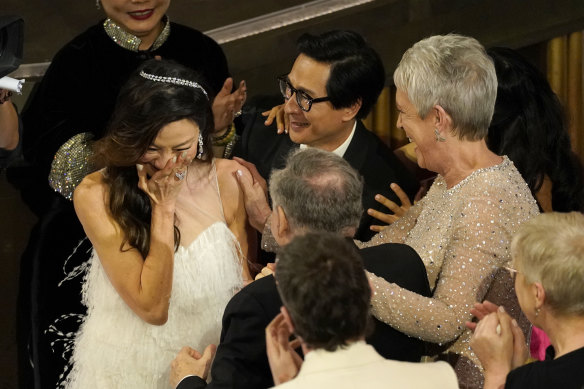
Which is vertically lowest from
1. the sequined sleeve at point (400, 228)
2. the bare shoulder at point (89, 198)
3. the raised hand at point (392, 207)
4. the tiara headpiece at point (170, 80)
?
the raised hand at point (392, 207)

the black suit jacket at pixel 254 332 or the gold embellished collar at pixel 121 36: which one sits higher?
the gold embellished collar at pixel 121 36

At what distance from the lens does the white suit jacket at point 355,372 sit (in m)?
2.28

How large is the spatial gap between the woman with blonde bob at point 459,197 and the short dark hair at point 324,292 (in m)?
0.56

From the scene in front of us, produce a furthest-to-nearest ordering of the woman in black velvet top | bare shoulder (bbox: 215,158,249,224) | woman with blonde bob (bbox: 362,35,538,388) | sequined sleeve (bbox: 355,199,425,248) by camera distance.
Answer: the woman in black velvet top, bare shoulder (bbox: 215,158,249,224), sequined sleeve (bbox: 355,199,425,248), woman with blonde bob (bbox: 362,35,538,388)

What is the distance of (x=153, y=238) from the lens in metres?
3.26

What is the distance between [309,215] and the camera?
272cm

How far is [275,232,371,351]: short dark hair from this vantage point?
7.52 ft

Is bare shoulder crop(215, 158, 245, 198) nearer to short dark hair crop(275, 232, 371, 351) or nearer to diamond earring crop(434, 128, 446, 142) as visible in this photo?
diamond earring crop(434, 128, 446, 142)

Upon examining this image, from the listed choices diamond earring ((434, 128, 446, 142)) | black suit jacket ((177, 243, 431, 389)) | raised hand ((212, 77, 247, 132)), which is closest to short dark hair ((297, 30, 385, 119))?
raised hand ((212, 77, 247, 132))

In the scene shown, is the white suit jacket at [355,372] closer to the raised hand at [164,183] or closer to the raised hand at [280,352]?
the raised hand at [280,352]

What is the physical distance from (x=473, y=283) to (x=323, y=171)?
0.54 meters

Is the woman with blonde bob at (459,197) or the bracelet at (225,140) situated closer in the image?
the woman with blonde bob at (459,197)

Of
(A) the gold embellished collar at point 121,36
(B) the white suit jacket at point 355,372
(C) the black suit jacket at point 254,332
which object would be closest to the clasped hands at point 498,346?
(C) the black suit jacket at point 254,332

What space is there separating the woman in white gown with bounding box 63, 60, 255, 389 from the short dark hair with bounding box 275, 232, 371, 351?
3.26 feet
